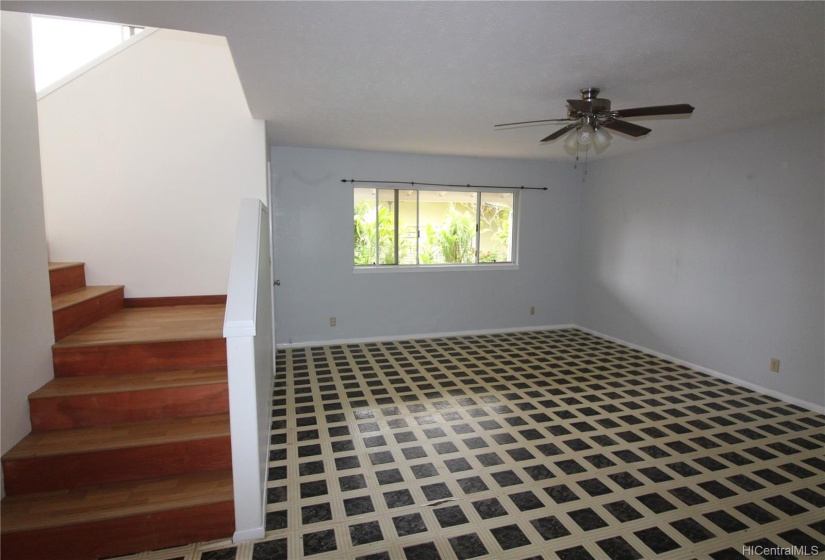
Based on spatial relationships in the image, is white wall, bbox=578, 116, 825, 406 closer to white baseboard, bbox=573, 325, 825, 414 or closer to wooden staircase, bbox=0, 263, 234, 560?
white baseboard, bbox=573, 325, 825, 414

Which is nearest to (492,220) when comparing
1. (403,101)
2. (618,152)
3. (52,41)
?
(618,152)

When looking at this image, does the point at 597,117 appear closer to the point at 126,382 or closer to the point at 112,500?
the point at 126,382

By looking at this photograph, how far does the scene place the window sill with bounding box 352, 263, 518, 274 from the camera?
18.3 ft

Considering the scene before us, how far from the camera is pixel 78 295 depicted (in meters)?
3.05

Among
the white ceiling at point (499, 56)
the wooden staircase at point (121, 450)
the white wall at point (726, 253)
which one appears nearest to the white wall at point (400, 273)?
the white wall at point (726, 253)

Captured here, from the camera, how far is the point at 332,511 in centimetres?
231

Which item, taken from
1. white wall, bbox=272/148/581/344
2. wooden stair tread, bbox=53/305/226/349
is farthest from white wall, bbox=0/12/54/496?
white wall, bbox=272/148/581/344

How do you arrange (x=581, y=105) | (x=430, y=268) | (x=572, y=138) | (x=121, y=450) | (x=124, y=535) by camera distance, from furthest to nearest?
1. (x=430, y=268)
2. (x=572, y=138)
3. (x=581, y=105)
4. (x=121, y=450)
5. (x=124, y=535)

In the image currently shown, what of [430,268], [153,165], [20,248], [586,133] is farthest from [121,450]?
[430,268]

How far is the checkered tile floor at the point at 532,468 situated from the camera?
210 cm

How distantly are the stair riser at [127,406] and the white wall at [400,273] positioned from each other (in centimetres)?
296

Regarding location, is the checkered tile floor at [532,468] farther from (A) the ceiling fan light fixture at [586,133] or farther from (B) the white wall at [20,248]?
(A) the ceiling fan light fixture at [586,133]

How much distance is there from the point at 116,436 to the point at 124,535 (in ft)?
1.54

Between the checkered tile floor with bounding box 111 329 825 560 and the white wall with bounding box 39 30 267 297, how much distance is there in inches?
61.0
